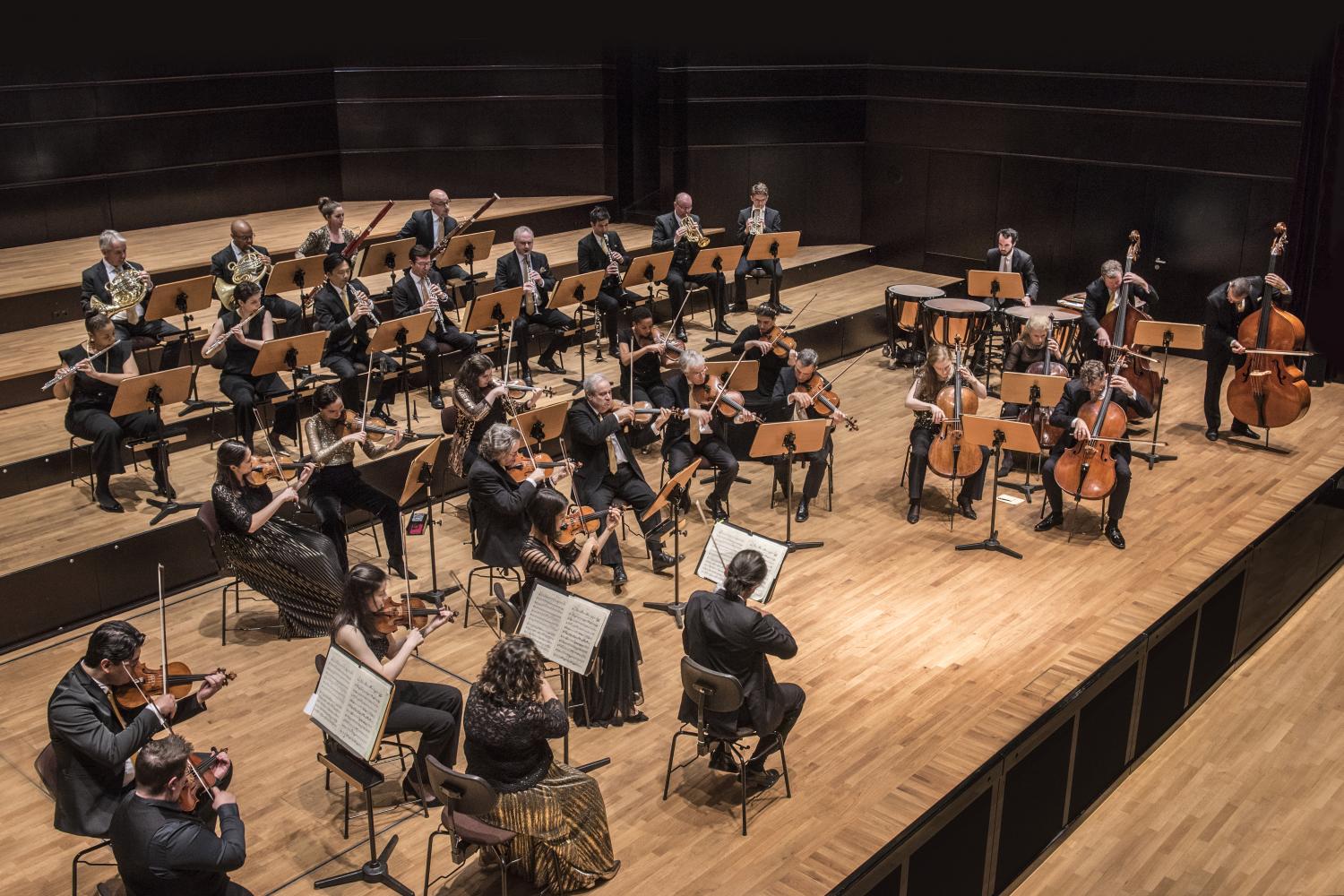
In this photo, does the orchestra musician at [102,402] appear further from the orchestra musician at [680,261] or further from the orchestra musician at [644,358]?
the orchestra musician at [680,261]

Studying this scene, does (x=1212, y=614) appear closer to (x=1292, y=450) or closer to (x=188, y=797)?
(x=1292, y=450)

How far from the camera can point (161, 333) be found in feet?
27.0

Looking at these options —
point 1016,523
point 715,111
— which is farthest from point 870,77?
point 1016,523

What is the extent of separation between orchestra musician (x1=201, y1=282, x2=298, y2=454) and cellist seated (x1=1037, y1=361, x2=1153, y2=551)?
466 centimetres

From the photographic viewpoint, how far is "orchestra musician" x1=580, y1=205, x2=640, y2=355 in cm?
995

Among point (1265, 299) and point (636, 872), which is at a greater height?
point (1265, 299)

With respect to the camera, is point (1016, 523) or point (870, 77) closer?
point (1016, 523)

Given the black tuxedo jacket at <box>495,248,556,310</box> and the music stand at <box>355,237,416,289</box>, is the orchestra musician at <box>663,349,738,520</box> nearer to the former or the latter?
the black tuxedo jacket at <box>495,248,556,310</box>

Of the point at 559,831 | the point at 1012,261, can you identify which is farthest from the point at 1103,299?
the point at 559,831

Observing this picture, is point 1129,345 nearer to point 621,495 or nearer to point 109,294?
point 621,495

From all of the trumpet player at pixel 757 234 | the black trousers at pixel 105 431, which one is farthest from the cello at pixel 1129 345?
the black trousers at pixel 105 431

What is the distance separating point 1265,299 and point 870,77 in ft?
18.5

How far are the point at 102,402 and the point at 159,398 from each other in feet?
1.98

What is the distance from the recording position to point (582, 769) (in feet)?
18.1
